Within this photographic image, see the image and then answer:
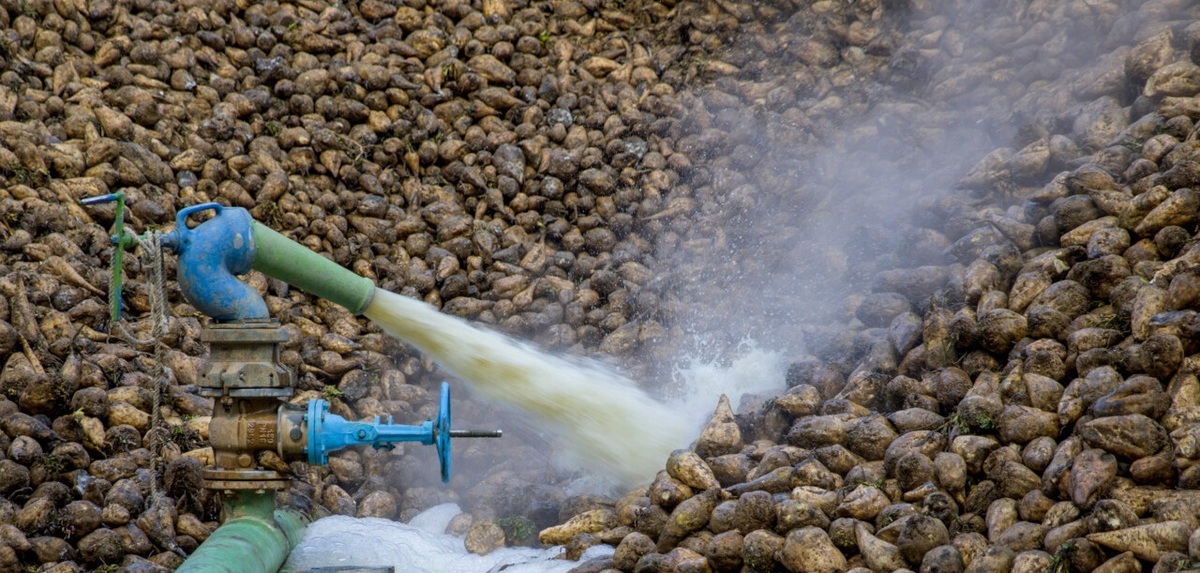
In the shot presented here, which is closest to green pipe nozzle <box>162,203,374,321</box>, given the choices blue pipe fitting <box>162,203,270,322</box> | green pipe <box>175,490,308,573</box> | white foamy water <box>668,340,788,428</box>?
blue pipe fitting <box>162,203,270,322</box>

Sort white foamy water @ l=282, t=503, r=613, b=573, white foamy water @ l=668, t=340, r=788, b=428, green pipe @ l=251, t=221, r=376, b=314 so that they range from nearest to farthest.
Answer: green pipe @ l=251, t=221, r=376, b=314
white foamy water @ l=282, t=503, r=613, b=573
white foamy water @ l=668, t=340, r=788, b=428

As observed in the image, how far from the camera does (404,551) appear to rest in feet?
→ 11.3

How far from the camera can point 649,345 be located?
4.43m

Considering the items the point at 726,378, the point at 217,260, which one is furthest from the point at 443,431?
the point at 726,378

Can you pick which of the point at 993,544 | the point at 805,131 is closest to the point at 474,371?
the point at 993,544

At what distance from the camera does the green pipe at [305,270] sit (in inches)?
113

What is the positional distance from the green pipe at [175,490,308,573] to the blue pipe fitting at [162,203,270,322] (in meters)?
0.50

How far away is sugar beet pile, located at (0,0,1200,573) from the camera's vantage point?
9.69ft

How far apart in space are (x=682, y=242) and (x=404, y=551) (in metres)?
2.04

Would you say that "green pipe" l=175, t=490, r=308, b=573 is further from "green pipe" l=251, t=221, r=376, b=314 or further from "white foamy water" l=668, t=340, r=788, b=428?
"white foamy water" l=668, t=340, r=788, b=428

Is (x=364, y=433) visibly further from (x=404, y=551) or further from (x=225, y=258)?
(x=404, y=551)

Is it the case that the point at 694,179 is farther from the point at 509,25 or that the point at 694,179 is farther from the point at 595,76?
the point at 509,25

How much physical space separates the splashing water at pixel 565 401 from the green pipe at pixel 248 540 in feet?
2.41

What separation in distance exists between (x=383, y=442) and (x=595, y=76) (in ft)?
10.7
